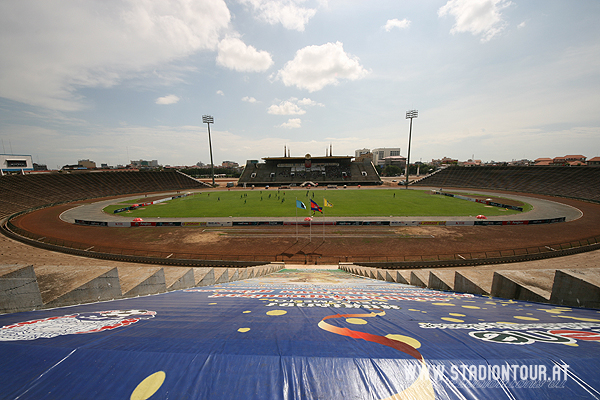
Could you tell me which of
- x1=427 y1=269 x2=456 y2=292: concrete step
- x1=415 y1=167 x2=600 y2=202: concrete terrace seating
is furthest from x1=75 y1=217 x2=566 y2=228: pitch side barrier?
x1=415 y1=167 x2=600 y2=202: concrete terrace seating

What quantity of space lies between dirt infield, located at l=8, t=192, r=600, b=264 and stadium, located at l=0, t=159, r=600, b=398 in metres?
0.24

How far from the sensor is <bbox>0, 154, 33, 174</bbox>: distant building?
80.6m

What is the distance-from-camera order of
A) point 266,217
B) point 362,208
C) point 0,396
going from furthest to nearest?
point 362,208 < point 266,217 < point 0,396

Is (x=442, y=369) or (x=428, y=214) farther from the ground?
(x=442, y=369)

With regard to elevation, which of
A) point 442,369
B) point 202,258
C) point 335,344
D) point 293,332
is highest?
point 442,369

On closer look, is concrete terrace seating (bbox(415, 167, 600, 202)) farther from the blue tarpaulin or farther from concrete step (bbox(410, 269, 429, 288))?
the blue tarpaulin

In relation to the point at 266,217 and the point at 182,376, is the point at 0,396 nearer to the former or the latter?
the point at 182,376

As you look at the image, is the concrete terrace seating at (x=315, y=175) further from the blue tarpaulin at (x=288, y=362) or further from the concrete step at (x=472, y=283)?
the blue tarpaulin at (x=288, y=362)

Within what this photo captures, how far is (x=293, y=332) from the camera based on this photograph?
3188 mm

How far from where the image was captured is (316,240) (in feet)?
86.2

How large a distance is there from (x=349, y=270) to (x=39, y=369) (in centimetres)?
1801

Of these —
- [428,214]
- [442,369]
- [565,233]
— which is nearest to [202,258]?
[442,369]

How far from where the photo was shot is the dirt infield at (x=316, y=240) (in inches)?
875

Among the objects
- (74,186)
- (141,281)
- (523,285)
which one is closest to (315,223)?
(523,285)
